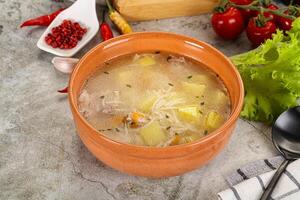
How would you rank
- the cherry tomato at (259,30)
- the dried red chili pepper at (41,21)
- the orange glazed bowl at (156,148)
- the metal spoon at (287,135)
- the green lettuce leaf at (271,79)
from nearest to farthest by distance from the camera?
the orange glazed bowl at (156,148) < the metal spoon at (287,135) < the green lettuce leaf at (271,79) < the cherry tomato at (259,30) < the dried red chili pepper at (41,21)

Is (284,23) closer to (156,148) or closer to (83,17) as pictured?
(83,17)

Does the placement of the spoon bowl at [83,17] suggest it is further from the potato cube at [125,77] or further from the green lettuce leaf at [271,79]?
the green lettuce leaf at [271,79]

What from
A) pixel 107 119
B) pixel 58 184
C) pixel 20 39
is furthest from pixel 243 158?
pixel 20 39

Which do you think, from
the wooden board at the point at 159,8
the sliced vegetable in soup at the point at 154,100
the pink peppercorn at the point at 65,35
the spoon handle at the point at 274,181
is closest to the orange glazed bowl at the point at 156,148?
the sliced vegetable in soup at the point at 154,100

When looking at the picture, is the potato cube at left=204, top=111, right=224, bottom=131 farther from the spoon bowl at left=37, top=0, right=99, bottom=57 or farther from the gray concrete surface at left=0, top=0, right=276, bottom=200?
the spoon bowl at left=37, top=0, right=99, bottom=57

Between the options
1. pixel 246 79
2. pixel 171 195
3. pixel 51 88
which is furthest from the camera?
pixel 51 88

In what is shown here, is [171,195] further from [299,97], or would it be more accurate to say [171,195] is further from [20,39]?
[20,39]

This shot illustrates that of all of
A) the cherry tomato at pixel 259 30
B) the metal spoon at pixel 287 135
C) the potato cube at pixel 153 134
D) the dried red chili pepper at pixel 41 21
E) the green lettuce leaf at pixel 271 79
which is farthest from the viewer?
the dried red chili pepper at pixel 41 21
